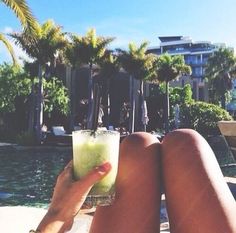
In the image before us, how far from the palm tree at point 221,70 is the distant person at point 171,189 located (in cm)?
5072

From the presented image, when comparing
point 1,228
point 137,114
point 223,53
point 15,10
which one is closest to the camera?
point 1,228

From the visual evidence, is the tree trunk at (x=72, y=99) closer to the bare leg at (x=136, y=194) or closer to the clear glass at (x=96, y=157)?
the bare leg at (x=136, y=194)

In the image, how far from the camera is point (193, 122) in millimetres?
34688

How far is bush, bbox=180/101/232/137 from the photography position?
33.4m

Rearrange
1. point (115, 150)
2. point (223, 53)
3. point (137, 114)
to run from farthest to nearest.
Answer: point (223, 53)
point (137, 114)
point (115, 150)

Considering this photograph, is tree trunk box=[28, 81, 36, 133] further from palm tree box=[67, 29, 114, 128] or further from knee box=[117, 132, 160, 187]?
knee box=[117, 132, 160, 187]

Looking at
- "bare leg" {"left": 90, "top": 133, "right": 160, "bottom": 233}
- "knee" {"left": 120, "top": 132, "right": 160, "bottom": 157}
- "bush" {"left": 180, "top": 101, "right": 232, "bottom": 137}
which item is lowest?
"bare leg" {"left": 90, "top": 133, "right": 160, "bottom": 233}

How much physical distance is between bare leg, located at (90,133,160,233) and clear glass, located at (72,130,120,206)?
1.28 feet

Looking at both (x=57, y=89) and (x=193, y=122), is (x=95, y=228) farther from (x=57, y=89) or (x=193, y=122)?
(x=193, y=122)

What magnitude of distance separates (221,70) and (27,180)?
4278 cm

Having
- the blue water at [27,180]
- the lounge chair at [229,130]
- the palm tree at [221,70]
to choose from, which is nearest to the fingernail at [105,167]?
the lounge chair at [229,130]

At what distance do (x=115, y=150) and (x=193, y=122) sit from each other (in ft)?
110

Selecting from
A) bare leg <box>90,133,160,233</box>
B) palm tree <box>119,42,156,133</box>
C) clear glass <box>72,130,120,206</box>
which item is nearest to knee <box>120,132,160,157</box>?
bare leg <box>90,133,160,233</box>

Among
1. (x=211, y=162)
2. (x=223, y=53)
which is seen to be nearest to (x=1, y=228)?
(x=211, y=162)
